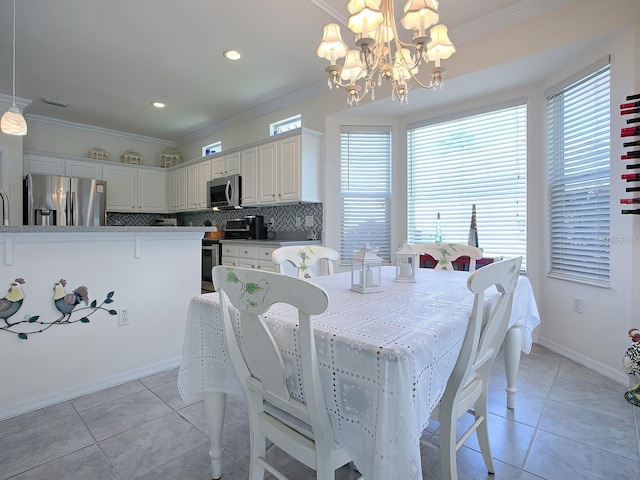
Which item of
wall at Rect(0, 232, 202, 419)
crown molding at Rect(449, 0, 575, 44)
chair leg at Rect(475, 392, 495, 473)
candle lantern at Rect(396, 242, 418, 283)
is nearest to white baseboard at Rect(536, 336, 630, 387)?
chair leg at Rect(475, 392, 495, 473)

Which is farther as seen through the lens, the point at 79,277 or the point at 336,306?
the point at 79,277

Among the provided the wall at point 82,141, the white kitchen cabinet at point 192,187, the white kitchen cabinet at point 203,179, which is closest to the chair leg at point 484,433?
the white kitchen cabinet at point 203,179

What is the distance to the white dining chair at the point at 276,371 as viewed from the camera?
2.80 feet

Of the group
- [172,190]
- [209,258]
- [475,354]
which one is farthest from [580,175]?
[172,190]

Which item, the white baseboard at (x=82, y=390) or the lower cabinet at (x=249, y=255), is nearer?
the white baseboard at (x=82, y=390)

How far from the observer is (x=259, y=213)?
5121 mm

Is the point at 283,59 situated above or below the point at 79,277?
above

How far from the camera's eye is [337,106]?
13.0 feet

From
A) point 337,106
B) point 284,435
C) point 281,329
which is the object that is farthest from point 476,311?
point 337,106

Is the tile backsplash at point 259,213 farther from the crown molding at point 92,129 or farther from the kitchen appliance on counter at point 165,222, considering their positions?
the crown molding at point 92,129

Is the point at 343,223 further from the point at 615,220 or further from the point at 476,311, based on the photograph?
the point at 476,311

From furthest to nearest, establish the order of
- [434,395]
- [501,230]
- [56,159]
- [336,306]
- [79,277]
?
1. [56,159]
2. [501,230]
3. [79,277]
4. [336,306]
5. [434,395]

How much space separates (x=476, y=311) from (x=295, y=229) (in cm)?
360

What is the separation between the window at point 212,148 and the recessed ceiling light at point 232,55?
2396 mm
